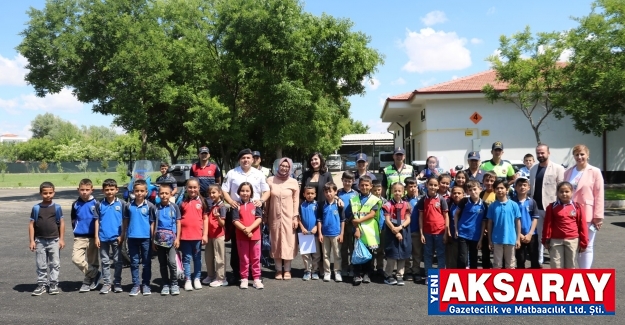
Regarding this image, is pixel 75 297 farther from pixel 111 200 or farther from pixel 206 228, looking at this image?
pixel 206 228

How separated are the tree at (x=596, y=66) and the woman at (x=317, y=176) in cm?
1072

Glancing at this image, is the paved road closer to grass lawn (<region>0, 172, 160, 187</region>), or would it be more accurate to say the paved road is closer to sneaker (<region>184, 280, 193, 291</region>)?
sneaker (<region>184, 280, 193, 291</region>)

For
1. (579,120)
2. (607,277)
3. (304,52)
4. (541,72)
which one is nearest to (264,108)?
(304,52)

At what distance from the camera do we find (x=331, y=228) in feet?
20.8

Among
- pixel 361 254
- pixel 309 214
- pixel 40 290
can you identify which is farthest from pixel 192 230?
pixel 361 254

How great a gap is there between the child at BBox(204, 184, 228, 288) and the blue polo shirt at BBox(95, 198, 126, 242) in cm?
111

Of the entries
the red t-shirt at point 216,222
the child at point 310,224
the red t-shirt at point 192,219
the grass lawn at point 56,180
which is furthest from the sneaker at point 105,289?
the grass lawn at point 56,180

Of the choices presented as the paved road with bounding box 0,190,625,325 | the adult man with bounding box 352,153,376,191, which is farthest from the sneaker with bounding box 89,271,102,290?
the adult man with bounding box 352,153,376,191

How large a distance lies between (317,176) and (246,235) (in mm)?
1323

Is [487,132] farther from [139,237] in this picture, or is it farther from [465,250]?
[139,237]

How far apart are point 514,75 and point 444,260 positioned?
1147 cm

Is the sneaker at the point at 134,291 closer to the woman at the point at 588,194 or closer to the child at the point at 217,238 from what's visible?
the child at the point at 217,238

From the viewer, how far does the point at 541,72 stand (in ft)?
51.7

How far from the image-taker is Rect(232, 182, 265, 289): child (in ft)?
20.0
